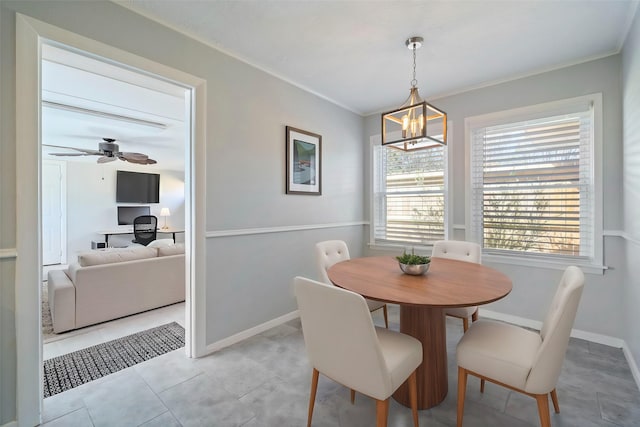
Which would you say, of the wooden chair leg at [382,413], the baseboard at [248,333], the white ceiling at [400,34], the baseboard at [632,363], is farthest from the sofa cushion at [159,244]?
the baseboard at [632,363]

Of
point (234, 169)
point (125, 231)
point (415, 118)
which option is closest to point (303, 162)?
point (234, 169)

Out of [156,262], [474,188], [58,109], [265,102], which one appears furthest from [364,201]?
[58,109]

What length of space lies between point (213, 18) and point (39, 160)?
4.70 feet

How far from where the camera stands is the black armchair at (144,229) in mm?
6621

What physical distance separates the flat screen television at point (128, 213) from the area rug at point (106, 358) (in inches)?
219

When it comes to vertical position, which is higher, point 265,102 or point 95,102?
point 95,102

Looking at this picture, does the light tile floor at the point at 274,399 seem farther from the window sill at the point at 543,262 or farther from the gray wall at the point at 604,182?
the window sill at the point at 543,262

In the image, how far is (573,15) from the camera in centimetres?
193

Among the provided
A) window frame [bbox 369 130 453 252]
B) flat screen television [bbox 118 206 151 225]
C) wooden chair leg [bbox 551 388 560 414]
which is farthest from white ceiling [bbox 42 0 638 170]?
flat screen television [bbox 118 206 151 225]

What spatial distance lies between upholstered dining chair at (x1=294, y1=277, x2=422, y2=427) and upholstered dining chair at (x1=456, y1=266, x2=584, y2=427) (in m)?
0.31

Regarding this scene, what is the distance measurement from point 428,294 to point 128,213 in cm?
795

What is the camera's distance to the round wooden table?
1407mm

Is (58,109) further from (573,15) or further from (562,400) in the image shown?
(562,400)

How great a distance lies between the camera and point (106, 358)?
2.23 m
